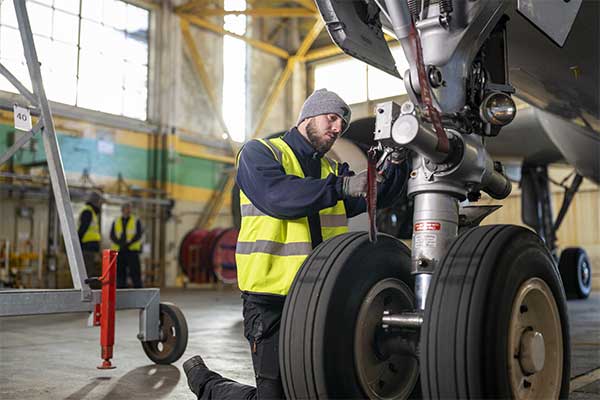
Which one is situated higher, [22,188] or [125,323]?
[22,188]

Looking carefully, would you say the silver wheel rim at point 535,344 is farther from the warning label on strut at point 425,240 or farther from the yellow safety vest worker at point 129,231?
the yellow safety vest worker at point 129,231

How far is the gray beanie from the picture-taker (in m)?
2.64

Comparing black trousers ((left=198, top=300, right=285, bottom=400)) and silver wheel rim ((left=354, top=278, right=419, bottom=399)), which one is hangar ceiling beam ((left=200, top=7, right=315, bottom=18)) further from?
silver wheel rim ((left=354, top=278, right=419, bottom=399))

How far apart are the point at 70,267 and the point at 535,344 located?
280 centimetres

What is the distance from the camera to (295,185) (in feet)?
7.61

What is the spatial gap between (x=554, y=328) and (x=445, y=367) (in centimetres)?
54

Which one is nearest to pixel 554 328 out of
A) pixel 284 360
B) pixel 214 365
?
pixel 284 360

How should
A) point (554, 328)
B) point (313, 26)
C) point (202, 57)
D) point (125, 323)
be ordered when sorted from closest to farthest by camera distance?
point (554, 328), point (125, 323), point (202, 57), point (313, 26)

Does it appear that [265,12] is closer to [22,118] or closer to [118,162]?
[118,162]

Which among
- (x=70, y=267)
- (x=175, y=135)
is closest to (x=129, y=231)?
(x=175, y=135)

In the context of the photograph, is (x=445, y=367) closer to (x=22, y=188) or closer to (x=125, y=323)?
(x=125, y=323)

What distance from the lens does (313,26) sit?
20328 mm

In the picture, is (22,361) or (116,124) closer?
(22,361)

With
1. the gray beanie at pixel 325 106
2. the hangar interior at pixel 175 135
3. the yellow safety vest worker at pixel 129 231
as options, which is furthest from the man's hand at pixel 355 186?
the yellow safety vest worker at pixel 129 231
